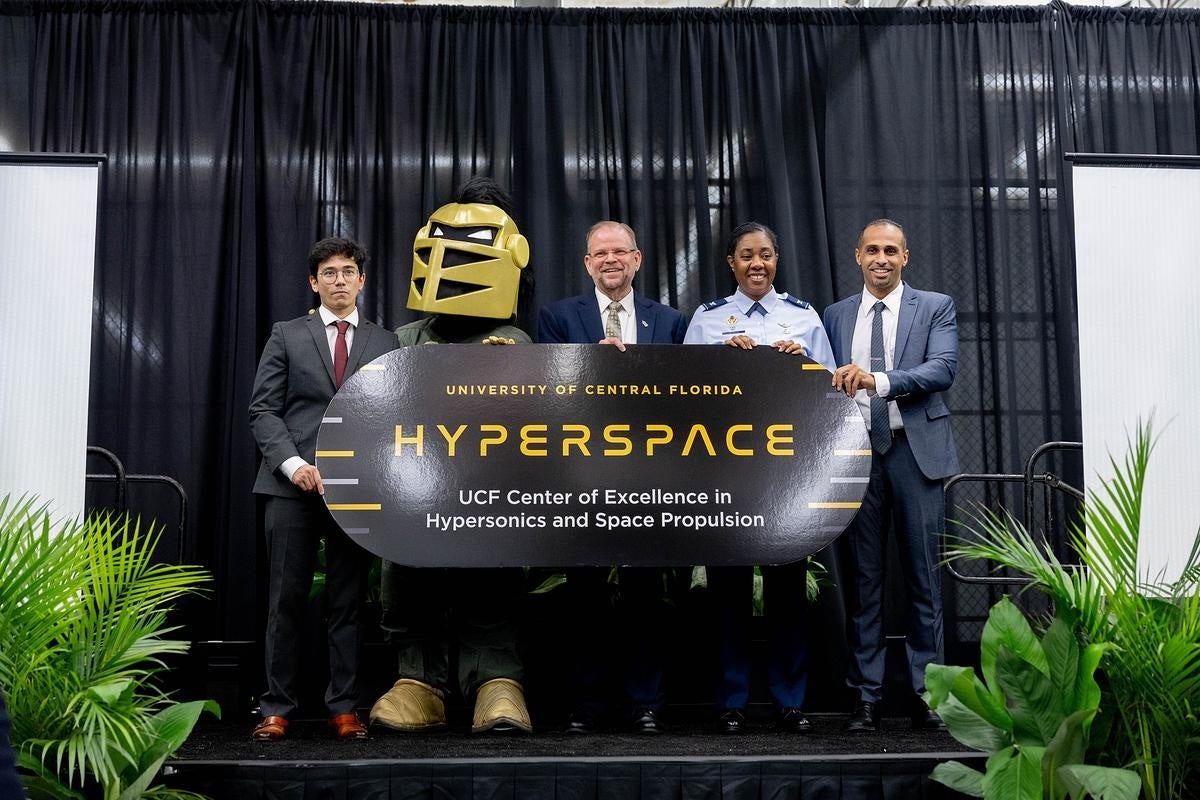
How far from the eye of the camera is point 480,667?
12.8ft

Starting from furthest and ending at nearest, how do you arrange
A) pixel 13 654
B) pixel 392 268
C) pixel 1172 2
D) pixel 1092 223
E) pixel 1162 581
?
pixel 1172 2 → pixel 392 268 → pixel 1092 223 → pixel 1162 581 → pixel 13 654

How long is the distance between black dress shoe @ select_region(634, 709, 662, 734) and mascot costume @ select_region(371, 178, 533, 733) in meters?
0.35

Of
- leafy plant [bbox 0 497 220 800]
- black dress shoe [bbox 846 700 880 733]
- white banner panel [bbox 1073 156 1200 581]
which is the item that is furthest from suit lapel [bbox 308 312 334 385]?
white banner panel [bbox 1073 156 1200 581]

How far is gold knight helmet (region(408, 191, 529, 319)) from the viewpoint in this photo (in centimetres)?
391

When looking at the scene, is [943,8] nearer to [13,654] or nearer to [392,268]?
Result: [392,268]

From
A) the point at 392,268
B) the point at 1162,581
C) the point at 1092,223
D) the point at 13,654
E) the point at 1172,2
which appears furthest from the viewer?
the point at 1172,2

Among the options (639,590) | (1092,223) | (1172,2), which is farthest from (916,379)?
(1172,2)

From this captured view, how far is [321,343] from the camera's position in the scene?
3879 millimetres

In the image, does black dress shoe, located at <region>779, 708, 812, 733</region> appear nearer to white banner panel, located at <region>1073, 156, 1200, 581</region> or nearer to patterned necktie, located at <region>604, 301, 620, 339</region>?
white banner panel, located at <region>1073, 156, 1200, 581</region>

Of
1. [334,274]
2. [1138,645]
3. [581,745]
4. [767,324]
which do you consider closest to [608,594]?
[581,745]

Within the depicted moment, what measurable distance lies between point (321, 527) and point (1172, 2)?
472 cm

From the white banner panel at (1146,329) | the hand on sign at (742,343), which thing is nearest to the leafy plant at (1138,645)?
the white banner panel at (1146,329)

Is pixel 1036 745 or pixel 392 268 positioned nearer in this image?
pixel 1036 745

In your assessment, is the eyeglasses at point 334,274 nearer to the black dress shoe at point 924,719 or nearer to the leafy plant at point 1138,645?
the leafy plant at point 1138,645
